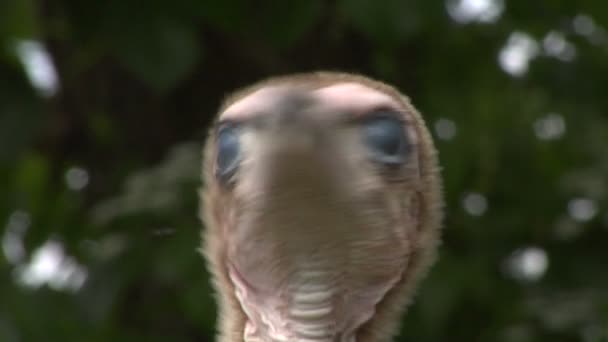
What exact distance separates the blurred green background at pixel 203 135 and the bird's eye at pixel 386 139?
1925mm

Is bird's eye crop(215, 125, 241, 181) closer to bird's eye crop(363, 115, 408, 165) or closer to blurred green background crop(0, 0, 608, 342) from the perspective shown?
bird's eye crop(363, 115, 408, 165)

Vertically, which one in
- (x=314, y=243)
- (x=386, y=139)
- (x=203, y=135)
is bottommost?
(x=203, y=135)

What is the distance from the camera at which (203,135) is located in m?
4.81

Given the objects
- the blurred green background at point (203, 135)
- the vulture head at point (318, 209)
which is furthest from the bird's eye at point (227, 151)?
the blurred green background at point (203, 135)

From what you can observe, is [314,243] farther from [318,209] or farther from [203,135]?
[203,135]

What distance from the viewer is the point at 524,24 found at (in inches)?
190

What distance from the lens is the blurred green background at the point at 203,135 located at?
431 cm

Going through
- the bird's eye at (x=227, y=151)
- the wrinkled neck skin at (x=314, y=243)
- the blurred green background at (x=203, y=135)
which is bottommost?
the blurred green background at (x=203, y=135)

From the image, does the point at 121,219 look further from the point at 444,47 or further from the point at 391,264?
the point at 391,264

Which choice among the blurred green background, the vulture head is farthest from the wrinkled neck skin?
the blurred green background

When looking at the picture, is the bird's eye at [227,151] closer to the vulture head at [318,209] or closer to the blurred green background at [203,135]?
the vulture head at [318,209]

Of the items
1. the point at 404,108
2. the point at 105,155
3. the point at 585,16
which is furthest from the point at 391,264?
the point at 105,155

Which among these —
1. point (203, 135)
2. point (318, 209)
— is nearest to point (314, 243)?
point (318, 209)

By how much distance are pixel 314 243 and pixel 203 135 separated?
277 centimetres
